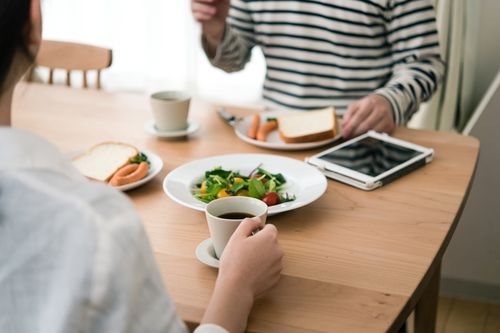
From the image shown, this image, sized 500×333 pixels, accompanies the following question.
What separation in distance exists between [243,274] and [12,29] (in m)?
0.40

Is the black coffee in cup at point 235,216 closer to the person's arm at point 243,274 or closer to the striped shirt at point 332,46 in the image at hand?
the person's arm at point 243,274

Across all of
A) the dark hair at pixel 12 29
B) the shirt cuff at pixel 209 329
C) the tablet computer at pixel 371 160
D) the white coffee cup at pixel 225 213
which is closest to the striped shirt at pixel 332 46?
the tablet computer at pixel 371 160

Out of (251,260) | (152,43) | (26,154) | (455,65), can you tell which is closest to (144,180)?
(251,260)

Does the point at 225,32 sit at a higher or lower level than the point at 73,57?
higher

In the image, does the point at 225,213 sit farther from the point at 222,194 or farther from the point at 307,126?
the point at 307,126

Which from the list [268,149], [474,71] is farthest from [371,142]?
[474,71]

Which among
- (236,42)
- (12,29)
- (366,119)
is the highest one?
(12,29)

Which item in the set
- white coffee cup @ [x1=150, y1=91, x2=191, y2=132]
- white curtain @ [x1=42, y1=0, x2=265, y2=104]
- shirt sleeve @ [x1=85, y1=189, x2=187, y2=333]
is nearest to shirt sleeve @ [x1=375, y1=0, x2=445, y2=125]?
white coffee cup @ [x1=150, y1=91, x2=191, y2=132]

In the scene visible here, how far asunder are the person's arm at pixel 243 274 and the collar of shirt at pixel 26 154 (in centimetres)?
26

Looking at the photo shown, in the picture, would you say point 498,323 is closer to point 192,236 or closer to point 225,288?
point 192,236

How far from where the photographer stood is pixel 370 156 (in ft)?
3.97

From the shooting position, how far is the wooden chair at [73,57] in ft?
5.92

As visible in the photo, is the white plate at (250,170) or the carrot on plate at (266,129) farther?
the carrot on plate at (266,129)

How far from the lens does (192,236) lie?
0.97m
